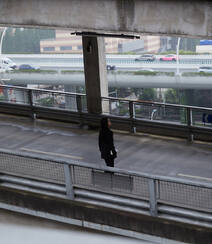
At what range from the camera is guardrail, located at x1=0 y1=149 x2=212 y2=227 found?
28.6 feet

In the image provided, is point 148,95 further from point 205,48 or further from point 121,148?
point 121,148

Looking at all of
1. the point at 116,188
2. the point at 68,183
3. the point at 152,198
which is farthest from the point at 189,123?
the point at 152,198

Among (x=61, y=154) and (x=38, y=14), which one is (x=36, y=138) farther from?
(x=38, y=14)

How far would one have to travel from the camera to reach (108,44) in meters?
39.2

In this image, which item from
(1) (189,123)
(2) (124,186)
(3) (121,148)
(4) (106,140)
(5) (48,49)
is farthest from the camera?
(5) (48,49)

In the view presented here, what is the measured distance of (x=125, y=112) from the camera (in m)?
16.6

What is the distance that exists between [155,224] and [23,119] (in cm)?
1122

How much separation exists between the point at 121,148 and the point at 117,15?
230 inches

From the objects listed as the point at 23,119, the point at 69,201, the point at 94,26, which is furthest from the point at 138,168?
the point at 23,119

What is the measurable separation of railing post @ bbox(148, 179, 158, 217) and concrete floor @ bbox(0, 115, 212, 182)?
11.1 feet

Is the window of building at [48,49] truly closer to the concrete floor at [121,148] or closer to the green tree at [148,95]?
the green tree at [148,95]

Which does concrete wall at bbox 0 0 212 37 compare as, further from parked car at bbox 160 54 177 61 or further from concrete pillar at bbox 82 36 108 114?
parked car at bbox 160 54 177 61

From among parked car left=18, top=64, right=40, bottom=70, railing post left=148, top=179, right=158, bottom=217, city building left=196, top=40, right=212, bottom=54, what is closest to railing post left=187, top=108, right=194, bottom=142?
railing post left=148, top=179, right=158, bottom=217

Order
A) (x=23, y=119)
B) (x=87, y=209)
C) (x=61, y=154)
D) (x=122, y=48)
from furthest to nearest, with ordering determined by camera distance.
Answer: (x=122, y=48), (x=23, y=119), (x=61, y=154), (x=87, y=209)
